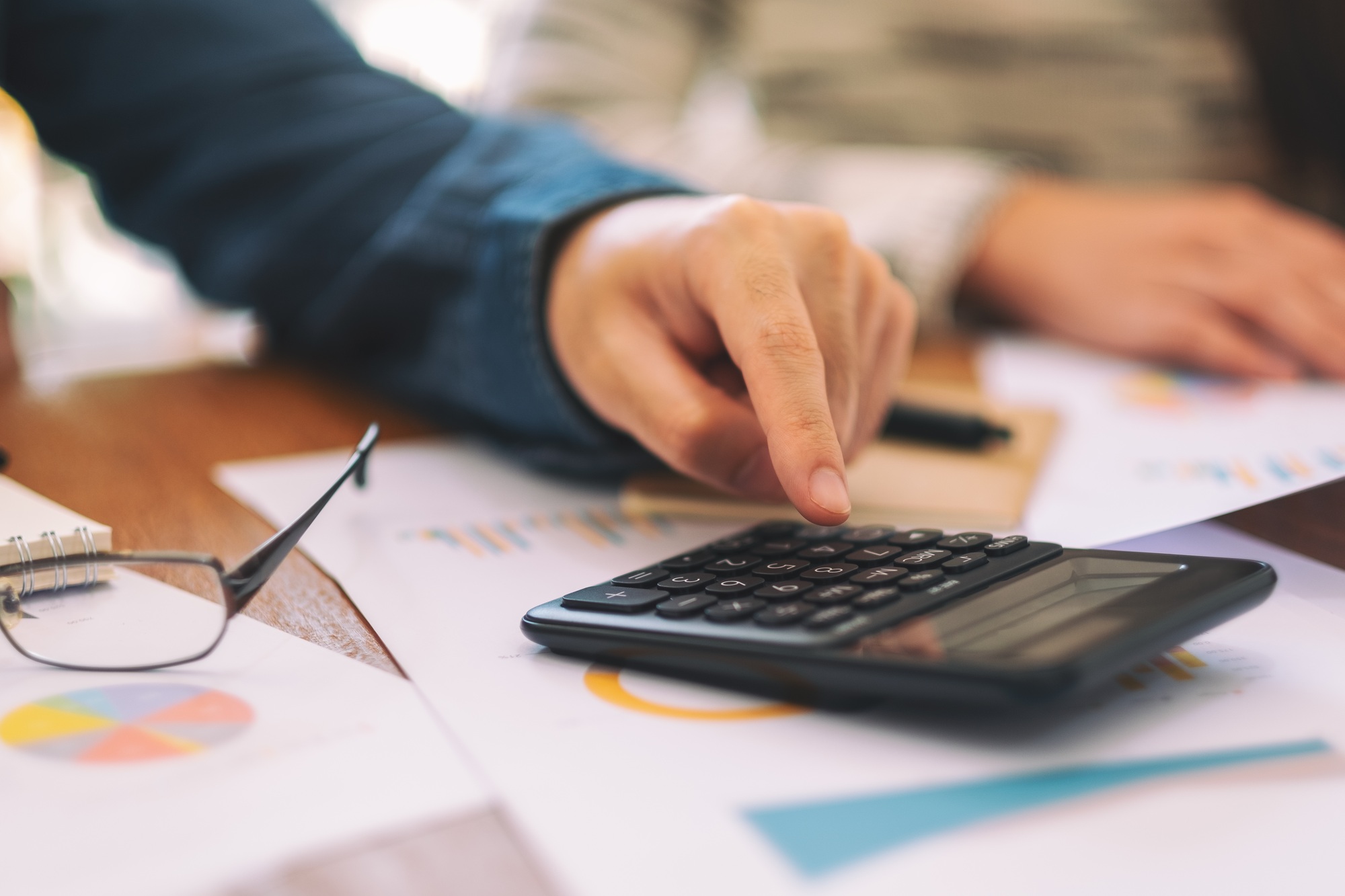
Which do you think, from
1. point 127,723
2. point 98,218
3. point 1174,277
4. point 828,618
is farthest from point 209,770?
point 98,218

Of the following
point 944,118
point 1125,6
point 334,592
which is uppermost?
point 1125,6

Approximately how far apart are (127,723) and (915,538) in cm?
21

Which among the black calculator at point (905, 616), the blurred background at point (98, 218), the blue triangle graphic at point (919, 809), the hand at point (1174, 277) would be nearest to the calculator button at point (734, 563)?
the black calculator at point (905, 616)

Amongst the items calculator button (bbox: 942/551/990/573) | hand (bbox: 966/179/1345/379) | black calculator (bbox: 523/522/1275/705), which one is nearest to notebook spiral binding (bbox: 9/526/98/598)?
black calculator (bbox: 523/522/1275/705)

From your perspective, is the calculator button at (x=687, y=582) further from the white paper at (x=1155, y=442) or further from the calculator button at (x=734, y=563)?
the white paper at (x=1155, y=442)

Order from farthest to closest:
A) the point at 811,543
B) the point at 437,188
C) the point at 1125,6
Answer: the point at 1125,6
the point at 437,188
the point at 811,543

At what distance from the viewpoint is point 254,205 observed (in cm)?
58

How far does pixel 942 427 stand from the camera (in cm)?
48

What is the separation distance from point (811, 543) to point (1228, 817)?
0.14m

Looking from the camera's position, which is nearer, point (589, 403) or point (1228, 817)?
point (1228, 817)

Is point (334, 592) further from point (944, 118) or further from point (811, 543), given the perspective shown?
point (944, 118)

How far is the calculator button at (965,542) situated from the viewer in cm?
30

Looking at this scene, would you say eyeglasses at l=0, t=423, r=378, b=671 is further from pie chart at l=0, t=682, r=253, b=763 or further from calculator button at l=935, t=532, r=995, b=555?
calculator button at l=935, t=532, r=995, b=555

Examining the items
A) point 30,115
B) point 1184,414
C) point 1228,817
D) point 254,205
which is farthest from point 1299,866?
point 30,115
